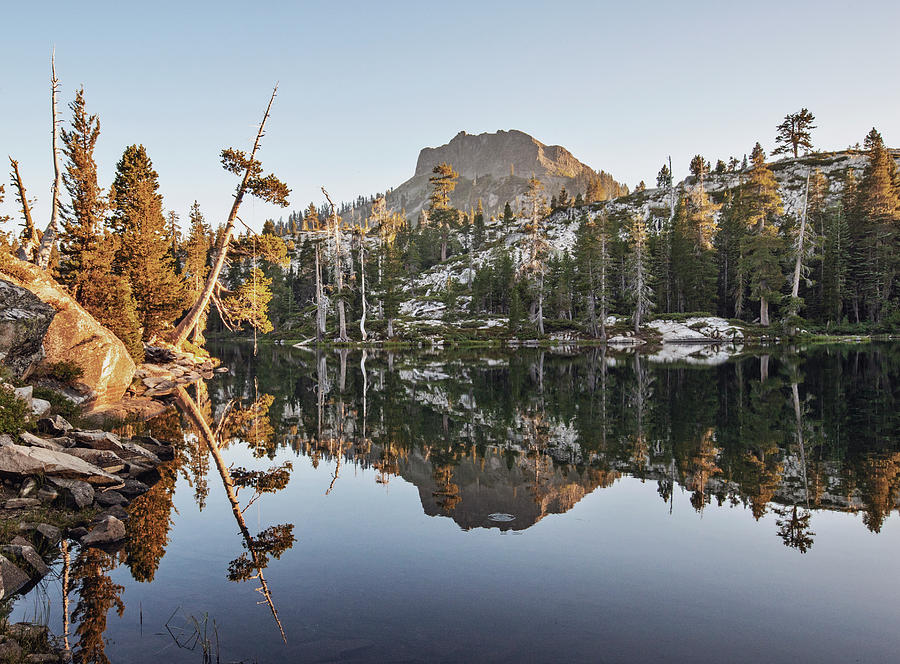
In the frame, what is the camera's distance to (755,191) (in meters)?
68.2

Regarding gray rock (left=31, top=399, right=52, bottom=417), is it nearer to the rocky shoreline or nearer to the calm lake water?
the rocky shoreline

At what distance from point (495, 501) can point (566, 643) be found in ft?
14.9

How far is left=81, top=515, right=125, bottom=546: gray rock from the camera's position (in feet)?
25.1

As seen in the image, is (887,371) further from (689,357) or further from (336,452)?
(336,452)

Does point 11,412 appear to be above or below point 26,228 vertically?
below

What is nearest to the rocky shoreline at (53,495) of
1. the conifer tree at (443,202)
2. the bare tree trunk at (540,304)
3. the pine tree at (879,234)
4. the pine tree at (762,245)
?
the bare tree trunk at (540,304)

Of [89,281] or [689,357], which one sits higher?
[89,281]

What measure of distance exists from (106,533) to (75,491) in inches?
71.8

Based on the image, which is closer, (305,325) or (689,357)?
(689,357)

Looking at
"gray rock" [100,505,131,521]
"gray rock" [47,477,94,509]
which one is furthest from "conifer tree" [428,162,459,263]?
"gray rock" [100,505,131,521]

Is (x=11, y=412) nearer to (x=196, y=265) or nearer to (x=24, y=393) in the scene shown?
(x=24, y=393)

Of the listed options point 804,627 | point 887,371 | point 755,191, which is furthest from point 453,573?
point 755,191

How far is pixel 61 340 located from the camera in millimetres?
18469

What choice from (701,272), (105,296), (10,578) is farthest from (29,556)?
(701,272)
